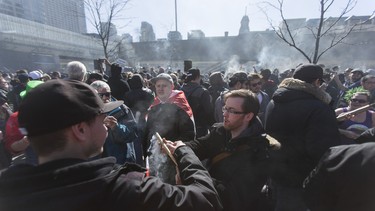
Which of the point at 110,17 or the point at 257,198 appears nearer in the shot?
the point at 257,198

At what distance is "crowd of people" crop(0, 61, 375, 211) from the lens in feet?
3.45

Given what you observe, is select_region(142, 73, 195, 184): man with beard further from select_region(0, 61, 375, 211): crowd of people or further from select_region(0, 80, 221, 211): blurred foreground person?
select_region(0, 80, 221, 211): blurred foreground person

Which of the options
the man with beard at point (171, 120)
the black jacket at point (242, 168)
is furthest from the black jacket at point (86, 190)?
the man with beard at point (171, 120)

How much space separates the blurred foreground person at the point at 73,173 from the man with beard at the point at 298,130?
1.42 m

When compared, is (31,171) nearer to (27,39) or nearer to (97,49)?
(27,39)

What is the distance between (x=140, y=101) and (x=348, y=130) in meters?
3.45

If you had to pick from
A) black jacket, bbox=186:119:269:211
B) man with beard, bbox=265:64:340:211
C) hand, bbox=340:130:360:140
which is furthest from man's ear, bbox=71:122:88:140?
hand, bbox=340:130:360:140

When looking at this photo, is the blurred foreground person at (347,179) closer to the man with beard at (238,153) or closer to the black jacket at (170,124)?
the man with beard at (238,153)

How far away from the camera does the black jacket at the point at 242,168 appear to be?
1872 mm

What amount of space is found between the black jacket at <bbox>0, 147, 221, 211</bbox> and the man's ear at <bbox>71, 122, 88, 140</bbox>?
0.36ft

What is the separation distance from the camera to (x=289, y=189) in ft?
8.80

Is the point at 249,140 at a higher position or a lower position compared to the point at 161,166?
higher

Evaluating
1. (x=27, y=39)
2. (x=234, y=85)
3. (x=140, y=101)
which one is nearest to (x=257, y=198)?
(x=234, y=85)

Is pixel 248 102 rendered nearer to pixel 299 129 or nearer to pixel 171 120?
pixel 299 129
